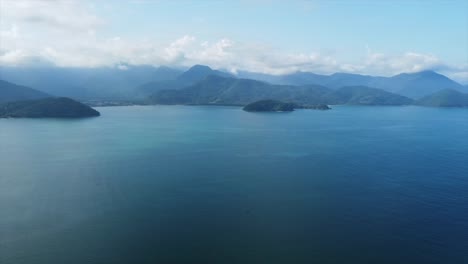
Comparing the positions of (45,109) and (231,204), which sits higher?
(45,109)

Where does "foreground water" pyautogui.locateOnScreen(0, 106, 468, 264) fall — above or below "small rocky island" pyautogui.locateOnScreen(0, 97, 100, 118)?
below

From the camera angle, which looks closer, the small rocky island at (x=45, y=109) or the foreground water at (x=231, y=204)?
the foreground water at (x=231, y=204)

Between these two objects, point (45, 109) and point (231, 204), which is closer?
point (231, 204)

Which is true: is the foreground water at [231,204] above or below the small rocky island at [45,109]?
below

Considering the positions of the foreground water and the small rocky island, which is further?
the small rocky island

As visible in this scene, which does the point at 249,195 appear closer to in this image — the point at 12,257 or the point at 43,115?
the point at 12,257
